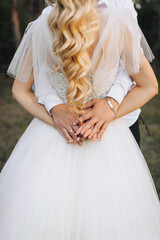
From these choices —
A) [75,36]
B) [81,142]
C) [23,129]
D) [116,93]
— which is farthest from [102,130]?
[23,129]

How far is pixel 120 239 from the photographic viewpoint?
1627 millimetres

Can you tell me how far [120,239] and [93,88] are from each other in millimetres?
857

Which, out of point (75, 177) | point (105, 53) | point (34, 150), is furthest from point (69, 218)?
point (105, 53)

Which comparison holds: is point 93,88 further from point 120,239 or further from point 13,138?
point 13,138

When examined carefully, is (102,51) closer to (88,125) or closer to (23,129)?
(88,125)

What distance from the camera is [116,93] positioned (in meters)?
1.87

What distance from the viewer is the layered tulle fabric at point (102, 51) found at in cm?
170

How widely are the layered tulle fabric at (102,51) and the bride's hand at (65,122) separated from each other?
0.50 feet

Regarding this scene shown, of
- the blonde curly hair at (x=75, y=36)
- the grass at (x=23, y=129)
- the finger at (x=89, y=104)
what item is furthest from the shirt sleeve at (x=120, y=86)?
the grass at (x=23, y=129)

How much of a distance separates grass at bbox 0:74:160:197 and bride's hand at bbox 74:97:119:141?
2.09 meters

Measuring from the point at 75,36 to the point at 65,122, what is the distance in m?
0.50

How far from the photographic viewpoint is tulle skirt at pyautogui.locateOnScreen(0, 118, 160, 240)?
1.64m

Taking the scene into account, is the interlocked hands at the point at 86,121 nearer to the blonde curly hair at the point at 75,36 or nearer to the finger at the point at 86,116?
the finger at the point at 86,116

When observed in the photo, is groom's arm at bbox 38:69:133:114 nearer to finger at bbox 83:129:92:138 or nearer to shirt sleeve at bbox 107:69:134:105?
shirt sleeve at bbox 107:69:134:105
